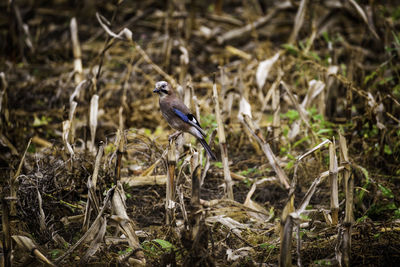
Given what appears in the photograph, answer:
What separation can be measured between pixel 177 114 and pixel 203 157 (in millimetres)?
775

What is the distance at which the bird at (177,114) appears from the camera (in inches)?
126

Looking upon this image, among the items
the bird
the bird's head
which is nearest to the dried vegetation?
the bird

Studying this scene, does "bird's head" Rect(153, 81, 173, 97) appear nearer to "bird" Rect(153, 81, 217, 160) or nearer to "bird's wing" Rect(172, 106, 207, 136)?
"bird" Rect(153, 81, 217, 160)

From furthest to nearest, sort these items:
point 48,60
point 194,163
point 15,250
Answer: point 48,60 → point 194,163 → point 15,250

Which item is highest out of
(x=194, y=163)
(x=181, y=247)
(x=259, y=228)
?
(x=194, y=163)

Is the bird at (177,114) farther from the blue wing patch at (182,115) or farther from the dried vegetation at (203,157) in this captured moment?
the dried vegetation at (203,157)

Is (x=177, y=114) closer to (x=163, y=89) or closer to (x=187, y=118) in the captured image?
(x=187, y=118)

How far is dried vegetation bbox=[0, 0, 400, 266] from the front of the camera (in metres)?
2.40

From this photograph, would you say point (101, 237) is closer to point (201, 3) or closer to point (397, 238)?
point (397, 238)

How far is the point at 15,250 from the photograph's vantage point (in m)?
2.46

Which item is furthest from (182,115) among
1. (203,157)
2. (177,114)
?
(203,157)

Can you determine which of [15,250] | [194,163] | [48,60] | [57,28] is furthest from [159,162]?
[57,28]

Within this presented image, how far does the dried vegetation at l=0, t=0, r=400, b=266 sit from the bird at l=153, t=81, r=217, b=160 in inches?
6.7

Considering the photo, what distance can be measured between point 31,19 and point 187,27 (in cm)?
305
